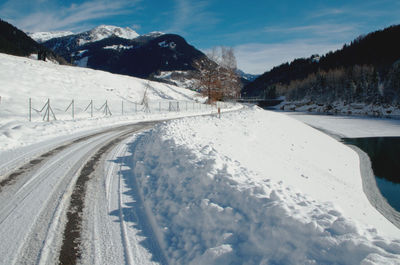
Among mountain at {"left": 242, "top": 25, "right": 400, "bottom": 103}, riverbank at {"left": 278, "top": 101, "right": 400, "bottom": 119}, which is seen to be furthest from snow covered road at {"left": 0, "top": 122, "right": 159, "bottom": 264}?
mountain at {"left": 242, "top": 25, "right": 400, "bottom": 103}

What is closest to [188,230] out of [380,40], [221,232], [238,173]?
[221,232]

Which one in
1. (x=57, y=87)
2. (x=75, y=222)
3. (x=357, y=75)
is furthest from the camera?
(x=357, y=75)

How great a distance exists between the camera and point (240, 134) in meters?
17.0

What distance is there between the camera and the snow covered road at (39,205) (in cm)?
332

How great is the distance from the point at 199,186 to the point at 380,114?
63873mm

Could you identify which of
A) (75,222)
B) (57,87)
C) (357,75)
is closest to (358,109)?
(357,75)

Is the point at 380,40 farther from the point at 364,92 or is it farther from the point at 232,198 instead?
the point at 232,198

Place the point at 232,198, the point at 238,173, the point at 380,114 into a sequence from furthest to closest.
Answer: the point at 380,114, the point at 238,173, the point at 232,198

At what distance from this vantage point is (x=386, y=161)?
18266mm

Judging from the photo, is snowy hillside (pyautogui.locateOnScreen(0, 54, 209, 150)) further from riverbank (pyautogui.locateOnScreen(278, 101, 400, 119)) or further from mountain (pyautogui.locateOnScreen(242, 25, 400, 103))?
mountain (pyautogui.locateOnScreen(242, 25, 400, 103))

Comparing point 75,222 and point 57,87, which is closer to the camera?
point 75,222

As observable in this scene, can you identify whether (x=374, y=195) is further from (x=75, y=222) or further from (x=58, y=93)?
(x=58, y=93)

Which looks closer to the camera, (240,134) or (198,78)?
(240,134)

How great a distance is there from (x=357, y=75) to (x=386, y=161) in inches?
2870
